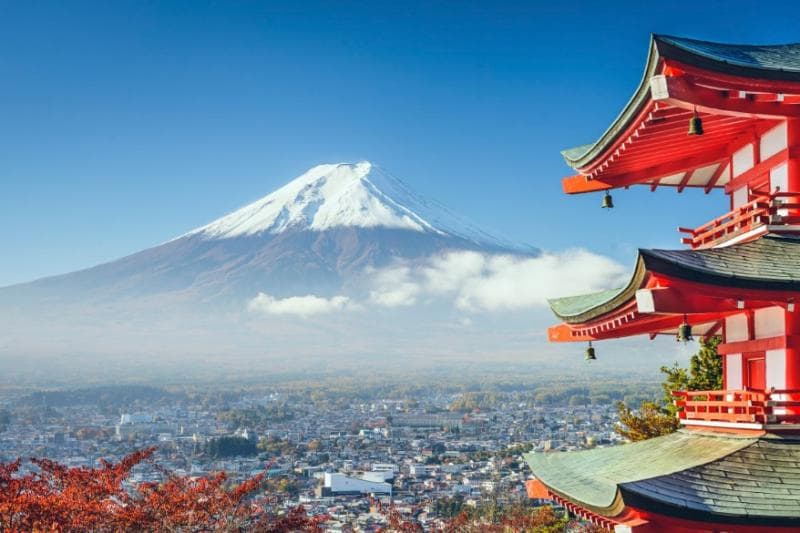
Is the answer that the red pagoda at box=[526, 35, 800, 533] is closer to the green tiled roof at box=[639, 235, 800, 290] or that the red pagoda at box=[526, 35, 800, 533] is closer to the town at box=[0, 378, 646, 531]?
the green tiled roof at box=[639, 235, 800, 290]

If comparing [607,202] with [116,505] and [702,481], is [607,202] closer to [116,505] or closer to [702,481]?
[702,481]

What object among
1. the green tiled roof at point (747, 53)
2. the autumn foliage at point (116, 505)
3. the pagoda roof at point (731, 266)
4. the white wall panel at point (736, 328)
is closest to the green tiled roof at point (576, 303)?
the pagoda roof at point (731, 266)

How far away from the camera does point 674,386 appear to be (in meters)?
16.0

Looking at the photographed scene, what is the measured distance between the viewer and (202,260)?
353 feet

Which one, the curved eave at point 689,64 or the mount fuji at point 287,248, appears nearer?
the curved eave at point 689,64

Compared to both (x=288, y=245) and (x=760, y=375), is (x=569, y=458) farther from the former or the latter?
(x=288, y=245)

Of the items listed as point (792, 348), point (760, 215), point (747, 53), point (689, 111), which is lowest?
point (792, 348)

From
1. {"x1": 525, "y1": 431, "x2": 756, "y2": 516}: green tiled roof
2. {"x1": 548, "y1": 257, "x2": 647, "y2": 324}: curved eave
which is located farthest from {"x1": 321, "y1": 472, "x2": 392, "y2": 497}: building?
{"x1": 548, "y1": 257, "x2": 647, "y2": 324}: curved eave

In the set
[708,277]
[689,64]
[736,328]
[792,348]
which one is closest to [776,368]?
[792,348]

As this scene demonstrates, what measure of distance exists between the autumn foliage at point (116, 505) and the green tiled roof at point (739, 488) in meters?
6.12

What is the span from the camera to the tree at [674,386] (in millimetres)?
14734

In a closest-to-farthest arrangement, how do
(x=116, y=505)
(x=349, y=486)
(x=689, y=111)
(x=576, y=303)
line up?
1. (x=689, y=111)
2. (x=576, y=303)
3. (x=116, y=505)
4. (x=349, y=486)

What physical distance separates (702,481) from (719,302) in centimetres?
118

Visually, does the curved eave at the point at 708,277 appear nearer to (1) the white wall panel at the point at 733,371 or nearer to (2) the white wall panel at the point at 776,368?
(2) the white wall panel at the point at 776,368
